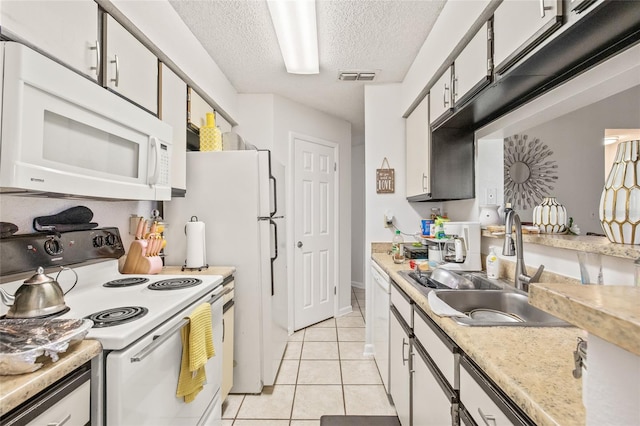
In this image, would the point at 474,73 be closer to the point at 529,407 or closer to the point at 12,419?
the point at 529,407

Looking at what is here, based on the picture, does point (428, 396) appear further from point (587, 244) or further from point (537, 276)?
point (587, 244)

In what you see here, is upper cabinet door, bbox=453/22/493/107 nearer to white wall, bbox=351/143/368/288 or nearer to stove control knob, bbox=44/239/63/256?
stove control knob, bbox=44/239/63/256

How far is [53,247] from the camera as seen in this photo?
1.27m

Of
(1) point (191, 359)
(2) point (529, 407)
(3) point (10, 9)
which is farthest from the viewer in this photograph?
(1) point (191, 359)

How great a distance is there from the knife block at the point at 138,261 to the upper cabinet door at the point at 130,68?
2.64ft

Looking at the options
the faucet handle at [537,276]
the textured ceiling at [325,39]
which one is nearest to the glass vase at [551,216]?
the faucet handle at [537,276]

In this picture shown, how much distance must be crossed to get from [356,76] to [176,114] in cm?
159

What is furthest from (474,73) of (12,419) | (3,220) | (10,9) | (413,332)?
(3,220)

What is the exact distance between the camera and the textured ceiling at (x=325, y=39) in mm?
1844

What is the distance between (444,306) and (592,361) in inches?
31.4

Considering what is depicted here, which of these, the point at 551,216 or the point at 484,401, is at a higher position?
the point at 551,216

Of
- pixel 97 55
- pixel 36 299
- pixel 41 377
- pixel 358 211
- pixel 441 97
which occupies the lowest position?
pixel 41 377

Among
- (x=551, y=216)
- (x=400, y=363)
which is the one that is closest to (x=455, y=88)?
(x=551, y=216)

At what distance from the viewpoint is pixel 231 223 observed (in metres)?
2.11
